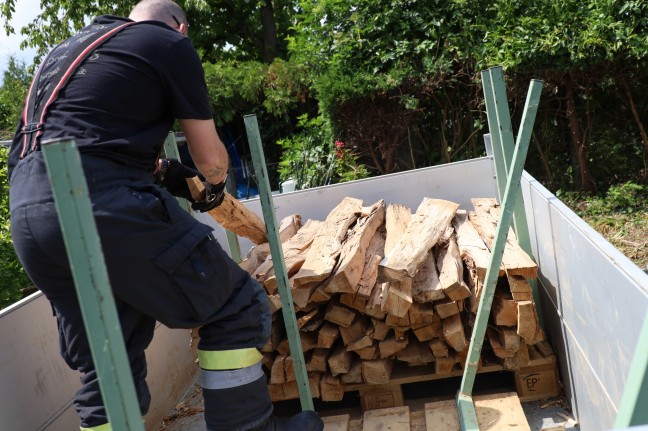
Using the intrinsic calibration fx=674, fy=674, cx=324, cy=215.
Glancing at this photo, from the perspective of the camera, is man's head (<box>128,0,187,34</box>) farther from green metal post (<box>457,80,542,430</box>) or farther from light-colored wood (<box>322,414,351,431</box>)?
light-colored wood (<box>322,414,351,431</box>)

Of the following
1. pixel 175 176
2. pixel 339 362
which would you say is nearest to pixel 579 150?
pixel 339 362

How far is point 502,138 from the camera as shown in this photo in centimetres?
364

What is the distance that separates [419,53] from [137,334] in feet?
21.5

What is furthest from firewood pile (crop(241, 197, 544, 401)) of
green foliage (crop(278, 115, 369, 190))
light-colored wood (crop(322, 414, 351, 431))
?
green foliage (crop(278, 115, 369, 190))

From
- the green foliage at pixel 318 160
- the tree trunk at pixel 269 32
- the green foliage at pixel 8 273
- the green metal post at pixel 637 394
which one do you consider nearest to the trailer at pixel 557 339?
the green metal post at pixel 637 394

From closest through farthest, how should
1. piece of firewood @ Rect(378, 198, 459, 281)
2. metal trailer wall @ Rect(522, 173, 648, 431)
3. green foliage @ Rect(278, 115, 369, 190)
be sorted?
metal trailer wall @ Rect(522, 173, 648, 431), piece of firewood @ Rect(378, 198, 459, 281), green foliage @ Rect(278, 115, 369, 190)

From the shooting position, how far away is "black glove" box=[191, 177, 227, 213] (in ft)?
9.78

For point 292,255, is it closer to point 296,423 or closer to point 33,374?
point 296,423

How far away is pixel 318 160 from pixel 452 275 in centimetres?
535

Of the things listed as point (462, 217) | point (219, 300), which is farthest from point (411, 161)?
point (219, 300)

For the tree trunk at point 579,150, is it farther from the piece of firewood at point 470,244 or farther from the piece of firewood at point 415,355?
the piece of firewood at point 415,355

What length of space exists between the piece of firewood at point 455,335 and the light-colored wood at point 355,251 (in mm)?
524

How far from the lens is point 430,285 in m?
3.41

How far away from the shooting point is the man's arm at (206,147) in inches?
95.9
